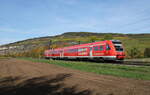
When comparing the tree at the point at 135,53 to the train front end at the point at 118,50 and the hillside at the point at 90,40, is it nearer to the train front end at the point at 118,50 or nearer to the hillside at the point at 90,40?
the hillside at the point at 90,40

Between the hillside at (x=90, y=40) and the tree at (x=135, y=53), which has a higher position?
the hillside at (x=90, y=40)

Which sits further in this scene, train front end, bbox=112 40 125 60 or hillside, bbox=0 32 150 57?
hillside, bbox=0 32 150 57

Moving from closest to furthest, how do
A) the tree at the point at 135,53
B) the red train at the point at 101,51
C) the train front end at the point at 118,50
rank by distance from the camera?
1. the train front end at the point at 118,50
2. the red train at the point at 101,51
3. the tree at the point at 135,53

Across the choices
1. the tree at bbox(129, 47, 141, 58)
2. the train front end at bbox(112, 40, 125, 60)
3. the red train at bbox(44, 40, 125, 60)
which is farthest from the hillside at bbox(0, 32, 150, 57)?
the train front end at bbox(112, 40, 125, 60)

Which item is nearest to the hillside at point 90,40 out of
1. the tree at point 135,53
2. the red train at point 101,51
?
the tree at point 135,53

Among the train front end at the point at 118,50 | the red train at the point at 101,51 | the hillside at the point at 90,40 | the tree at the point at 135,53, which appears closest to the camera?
the train front end at the point at 118,50

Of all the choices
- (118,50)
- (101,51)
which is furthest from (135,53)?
(118,50)

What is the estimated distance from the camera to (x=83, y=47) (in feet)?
102

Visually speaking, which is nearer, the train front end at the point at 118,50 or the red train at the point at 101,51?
the train front end at the point at 118,50

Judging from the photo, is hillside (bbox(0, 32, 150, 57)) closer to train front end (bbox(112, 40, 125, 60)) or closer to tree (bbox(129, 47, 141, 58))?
tree (bbox(129, 47, 141, 58))

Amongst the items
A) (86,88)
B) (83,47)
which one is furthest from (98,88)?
(83,47)

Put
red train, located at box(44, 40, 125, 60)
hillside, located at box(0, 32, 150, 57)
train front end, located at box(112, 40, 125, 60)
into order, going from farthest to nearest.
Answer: hillside, located at box(0, 32, 150, 57)
red train, located at box(44, 40, 125, 60)
train front end, located at box(112, 40, 125, 60)

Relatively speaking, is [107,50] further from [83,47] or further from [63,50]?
[63,50]

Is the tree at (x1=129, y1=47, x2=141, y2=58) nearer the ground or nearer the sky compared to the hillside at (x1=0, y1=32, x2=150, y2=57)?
nearer the ground
